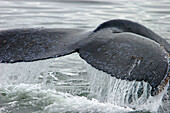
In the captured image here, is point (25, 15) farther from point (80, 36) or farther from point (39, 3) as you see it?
point (80, 36)

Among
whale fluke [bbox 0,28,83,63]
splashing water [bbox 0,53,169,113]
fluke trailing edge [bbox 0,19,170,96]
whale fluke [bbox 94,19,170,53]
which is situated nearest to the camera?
fluke trailing edge [bbox 0,19,170,96]

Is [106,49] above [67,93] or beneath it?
above

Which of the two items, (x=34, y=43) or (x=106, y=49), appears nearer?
(x=106, y=49)

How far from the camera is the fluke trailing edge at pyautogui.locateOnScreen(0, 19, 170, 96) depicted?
285 cm

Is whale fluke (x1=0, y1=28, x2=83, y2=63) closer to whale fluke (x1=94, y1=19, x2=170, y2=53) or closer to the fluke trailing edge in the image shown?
the fluke trailing edge

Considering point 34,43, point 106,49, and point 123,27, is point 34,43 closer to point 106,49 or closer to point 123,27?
point 106,49

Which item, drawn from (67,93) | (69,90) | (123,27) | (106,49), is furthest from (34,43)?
(69,90)

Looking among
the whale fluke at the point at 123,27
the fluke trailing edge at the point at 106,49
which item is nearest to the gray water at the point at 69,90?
the fluke trailing edge at the point at 106,49

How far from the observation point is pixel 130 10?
15.2m

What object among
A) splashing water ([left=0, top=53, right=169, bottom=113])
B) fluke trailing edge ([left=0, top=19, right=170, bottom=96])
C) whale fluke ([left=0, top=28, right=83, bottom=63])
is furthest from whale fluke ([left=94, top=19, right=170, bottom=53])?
splashing water ([left=0, top=53, right=169, bottom=113])

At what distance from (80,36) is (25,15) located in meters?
9.81

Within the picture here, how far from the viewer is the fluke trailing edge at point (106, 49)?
2.85 m

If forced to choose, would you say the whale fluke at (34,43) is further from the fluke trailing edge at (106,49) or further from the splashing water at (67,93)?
the splashing water at (67,93)

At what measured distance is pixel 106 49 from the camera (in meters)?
3.29
